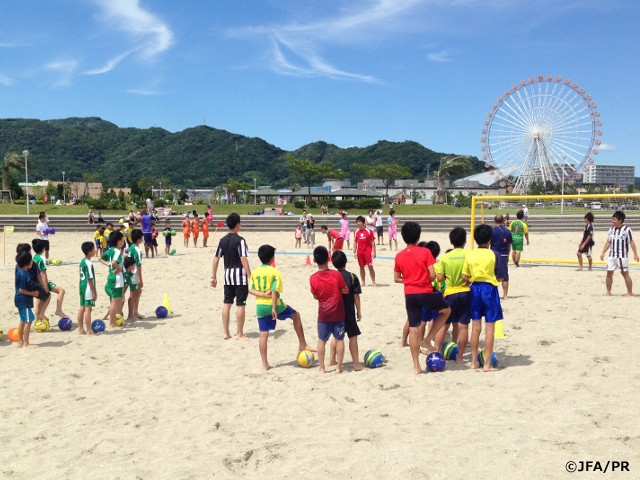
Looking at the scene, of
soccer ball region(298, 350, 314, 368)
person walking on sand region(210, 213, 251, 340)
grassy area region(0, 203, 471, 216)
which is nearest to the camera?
soccer ball region(298, 350, 314, 368)

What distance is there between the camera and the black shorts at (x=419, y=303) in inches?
224

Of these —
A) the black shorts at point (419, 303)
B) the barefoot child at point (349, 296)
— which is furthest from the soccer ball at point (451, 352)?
the barefoot child at point (349, 296)

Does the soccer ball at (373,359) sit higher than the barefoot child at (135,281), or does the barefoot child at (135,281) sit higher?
the barefoot child at (135,281)

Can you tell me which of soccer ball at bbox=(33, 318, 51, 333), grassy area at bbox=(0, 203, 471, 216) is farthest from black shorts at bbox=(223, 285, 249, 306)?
grassy area at bbox=(0, 203, 471, 216)

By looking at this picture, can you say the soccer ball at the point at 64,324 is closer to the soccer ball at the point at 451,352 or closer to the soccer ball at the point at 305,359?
the soccer ball at the point at 305,359

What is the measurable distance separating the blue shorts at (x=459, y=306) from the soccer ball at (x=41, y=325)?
247 inches

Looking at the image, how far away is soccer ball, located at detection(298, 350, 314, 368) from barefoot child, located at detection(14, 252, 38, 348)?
3.90 meters

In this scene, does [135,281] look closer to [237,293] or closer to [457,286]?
[237,293]

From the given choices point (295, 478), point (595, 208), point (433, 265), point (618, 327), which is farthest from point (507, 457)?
point (595, 208)

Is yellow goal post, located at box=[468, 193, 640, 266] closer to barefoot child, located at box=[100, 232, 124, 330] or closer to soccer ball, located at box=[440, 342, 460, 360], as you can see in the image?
soccer ball, located at box=[440, 342, 460, 360]

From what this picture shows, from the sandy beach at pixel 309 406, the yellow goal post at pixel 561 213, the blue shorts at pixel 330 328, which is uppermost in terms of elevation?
the yellow goal post at pixel 561 213

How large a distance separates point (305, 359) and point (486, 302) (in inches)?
87.0

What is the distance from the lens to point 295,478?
3.68 meters

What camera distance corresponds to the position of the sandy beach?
12.7ft
